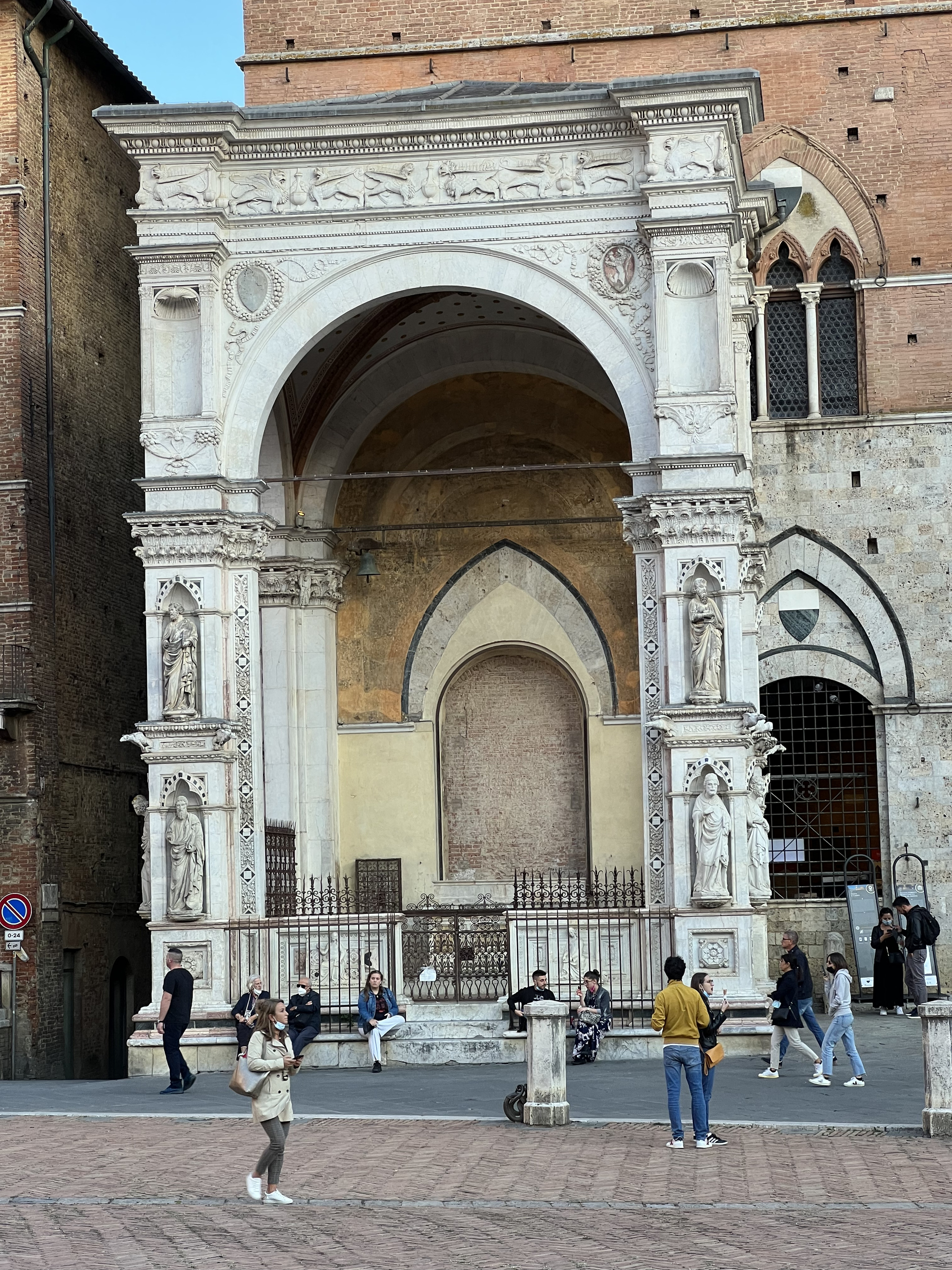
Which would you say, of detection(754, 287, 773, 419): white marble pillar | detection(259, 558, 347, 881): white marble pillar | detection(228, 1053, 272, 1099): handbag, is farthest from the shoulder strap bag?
detection(754, 287, 773, 419): white marble pillar

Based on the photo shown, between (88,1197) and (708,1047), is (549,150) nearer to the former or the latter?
(708,1047)

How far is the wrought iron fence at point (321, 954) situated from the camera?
2005cm

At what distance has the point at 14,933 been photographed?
23.0 meters

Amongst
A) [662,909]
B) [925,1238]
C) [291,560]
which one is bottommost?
[925,1238]

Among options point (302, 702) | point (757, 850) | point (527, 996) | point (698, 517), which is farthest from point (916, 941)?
point (302, 702)

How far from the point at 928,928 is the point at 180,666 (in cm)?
910

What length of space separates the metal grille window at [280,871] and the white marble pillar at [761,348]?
853cm

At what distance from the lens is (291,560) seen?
24.2 metres

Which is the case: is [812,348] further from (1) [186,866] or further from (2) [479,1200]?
(2) [479,1200]

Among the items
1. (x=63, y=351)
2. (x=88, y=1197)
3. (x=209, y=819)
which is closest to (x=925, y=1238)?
(x=88, y=1197)

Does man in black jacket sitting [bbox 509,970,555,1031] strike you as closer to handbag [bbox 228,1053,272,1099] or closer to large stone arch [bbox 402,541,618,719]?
large stone arch [bbox 402,541,618,719]

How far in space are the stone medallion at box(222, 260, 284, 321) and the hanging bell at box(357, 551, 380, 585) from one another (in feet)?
16.1

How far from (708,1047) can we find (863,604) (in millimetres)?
12693

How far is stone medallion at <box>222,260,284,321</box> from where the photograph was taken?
20969mm
